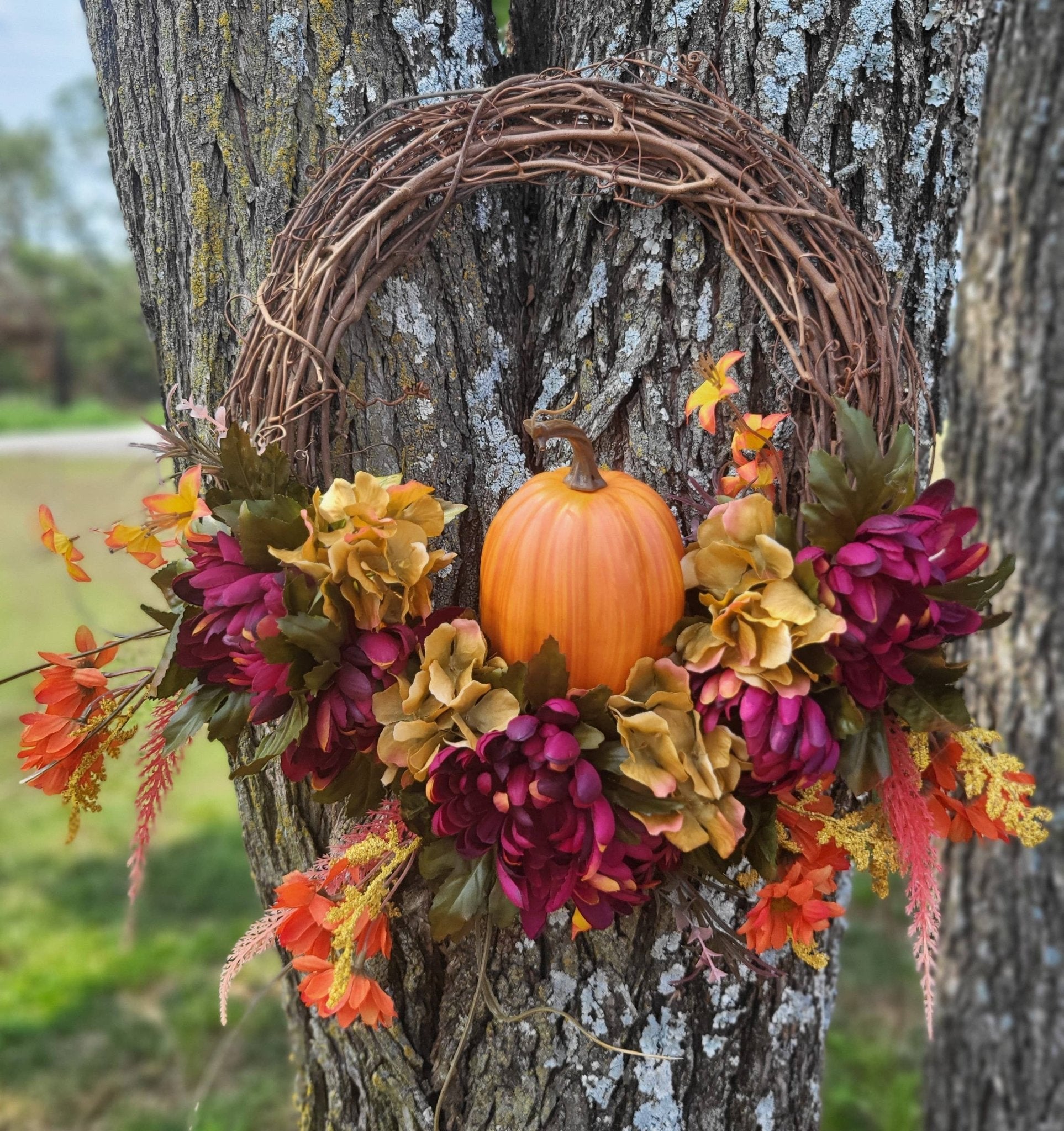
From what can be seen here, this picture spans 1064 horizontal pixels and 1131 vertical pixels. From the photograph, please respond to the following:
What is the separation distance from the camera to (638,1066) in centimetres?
132

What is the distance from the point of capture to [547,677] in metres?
1.00

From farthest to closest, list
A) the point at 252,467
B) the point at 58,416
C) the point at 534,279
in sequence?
the point at 58,416, the point at 534,279, the point at 252,467

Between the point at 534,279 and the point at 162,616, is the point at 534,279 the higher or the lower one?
the higher one

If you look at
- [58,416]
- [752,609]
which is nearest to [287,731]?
[752,609]

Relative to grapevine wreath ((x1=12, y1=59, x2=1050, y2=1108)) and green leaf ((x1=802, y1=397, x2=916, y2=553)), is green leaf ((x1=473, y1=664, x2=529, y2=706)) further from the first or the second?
green leaf ((x1=802, y1=397, x2=916, y2=553))

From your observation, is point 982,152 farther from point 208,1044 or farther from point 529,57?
point 208,1044

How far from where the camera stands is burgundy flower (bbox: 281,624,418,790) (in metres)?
1.03

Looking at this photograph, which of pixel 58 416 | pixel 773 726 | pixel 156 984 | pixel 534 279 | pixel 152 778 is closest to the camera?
pixel 773 726

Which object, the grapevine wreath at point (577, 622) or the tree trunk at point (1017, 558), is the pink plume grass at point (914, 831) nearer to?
the grapevine wreath at point (577, 622)

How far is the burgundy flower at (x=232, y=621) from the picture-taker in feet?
3.34

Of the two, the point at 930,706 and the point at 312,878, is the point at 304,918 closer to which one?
the point at 312,878

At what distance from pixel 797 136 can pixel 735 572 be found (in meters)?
0.60

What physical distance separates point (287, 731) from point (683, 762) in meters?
0.43

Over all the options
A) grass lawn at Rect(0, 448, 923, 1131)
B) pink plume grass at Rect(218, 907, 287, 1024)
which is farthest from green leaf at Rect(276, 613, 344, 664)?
grass lawn at Rect(0, 448, 923, 1131)
